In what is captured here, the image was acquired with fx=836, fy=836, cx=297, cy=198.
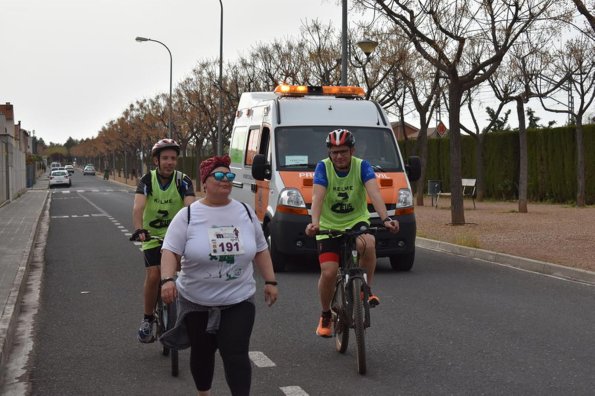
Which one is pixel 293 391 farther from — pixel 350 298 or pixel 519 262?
pixel 519 262

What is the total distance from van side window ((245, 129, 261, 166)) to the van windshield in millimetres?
821

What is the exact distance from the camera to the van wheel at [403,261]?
1186 centimetres

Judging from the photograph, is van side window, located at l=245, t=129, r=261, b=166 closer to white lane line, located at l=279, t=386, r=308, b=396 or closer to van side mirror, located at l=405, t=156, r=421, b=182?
van side mirror, located at l=405, t=156, r=421, b=182

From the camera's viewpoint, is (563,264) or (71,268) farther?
(71,268)

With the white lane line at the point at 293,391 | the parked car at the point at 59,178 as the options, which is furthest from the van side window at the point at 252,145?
the parked car at the point at 59,178

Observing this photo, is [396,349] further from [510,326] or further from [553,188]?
[553,188]

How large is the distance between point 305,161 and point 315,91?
1768mm

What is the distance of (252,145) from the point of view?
13.4 meters

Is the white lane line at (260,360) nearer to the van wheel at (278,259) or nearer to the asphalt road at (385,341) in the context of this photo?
the asphalt road at (385,341)

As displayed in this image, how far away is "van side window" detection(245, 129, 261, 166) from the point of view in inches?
512

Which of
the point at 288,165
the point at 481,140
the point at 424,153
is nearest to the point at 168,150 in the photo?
the point at 288,165

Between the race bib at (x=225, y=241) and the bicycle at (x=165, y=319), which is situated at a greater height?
the race bib at (x=225, y=241)

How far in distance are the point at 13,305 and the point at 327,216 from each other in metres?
3.74

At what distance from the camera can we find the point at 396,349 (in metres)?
6.81
